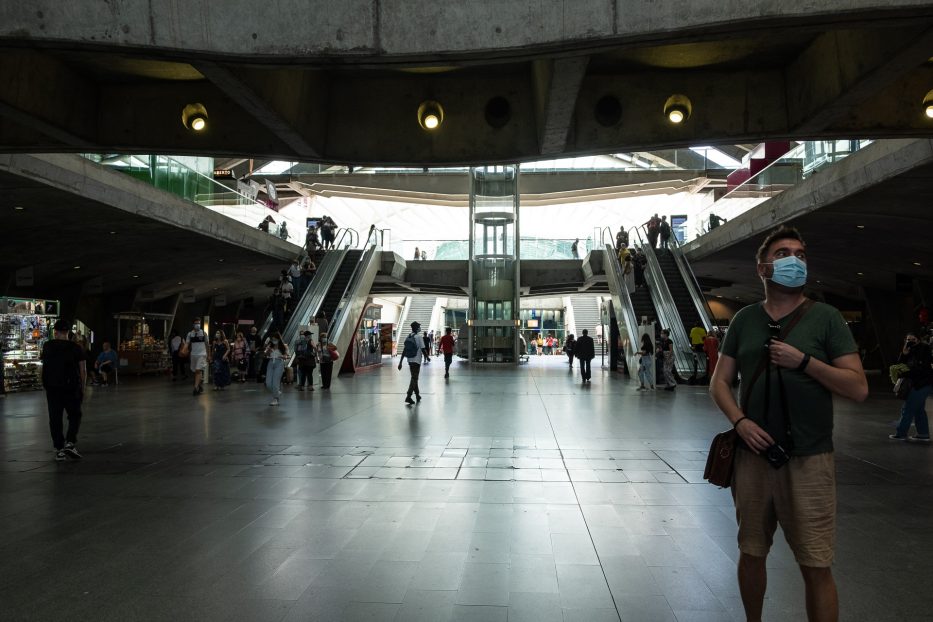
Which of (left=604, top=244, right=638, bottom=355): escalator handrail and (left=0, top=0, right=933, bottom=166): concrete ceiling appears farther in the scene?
(left=604, top=244, right=638, bottom=355): escalator handrail

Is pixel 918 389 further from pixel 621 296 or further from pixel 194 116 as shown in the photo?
pixel 621 296

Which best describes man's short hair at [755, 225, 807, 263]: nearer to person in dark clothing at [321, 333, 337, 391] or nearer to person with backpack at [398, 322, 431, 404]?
person with backpack at [398, 322, 431, 404]

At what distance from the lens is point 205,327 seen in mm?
36906

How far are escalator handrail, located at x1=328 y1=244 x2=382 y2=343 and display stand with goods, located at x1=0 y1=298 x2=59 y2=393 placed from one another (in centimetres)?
775

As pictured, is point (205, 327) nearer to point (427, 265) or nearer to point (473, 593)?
point (427, 265)

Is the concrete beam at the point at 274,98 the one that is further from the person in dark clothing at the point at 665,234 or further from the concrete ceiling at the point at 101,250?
the person in dark clothing at the point at 665,234

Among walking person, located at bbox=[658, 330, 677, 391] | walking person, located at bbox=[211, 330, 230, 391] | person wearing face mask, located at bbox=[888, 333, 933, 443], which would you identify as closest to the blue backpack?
walking person, located at bbox=[211, 330, 230, 391]

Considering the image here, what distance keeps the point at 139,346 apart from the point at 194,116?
785 inches

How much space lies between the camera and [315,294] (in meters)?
23.9

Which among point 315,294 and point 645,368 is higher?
point 315,294

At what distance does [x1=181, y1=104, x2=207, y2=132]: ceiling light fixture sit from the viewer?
25.2ft

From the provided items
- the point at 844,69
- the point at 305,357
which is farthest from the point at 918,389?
the point at 305,357

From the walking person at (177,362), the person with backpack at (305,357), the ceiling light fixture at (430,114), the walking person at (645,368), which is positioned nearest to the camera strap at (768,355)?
the ceiling light fixture at (430,114)

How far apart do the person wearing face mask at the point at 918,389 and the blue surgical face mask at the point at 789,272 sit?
757 centimetres
